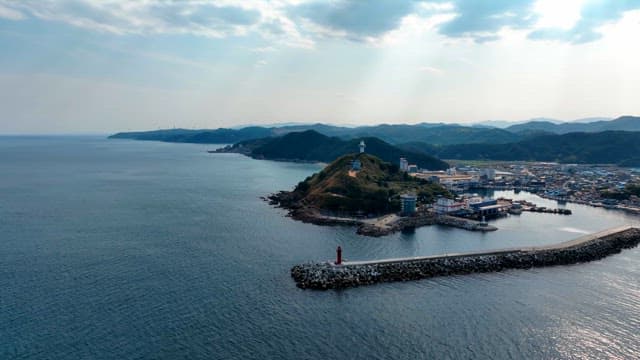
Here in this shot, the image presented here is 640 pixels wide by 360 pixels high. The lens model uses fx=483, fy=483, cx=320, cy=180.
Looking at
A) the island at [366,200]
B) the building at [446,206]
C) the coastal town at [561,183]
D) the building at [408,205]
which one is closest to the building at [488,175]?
the coastal town at [561,183]

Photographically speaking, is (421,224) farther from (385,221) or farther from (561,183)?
(561,183)

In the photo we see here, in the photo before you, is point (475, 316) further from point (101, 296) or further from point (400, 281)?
point (101, 296)

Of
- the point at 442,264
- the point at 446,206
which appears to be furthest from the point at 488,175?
the point at 442,264

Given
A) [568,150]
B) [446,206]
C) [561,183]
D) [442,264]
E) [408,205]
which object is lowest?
[442,264]

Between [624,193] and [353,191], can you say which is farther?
[624,193]

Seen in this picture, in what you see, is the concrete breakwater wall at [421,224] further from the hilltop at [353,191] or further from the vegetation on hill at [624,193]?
the vegetation on hill at [624,193]

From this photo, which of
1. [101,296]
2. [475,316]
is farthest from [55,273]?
[475,316]
